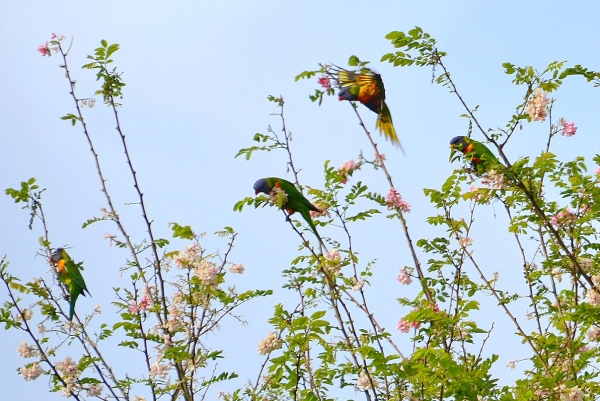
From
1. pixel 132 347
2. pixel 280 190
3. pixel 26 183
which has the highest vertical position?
pixel 26 183

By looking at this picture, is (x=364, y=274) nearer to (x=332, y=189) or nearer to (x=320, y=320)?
(x=332, y=189)

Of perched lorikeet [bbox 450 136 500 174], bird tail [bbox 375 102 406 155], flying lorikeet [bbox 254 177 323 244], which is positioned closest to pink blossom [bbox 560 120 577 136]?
perched lorikeet [bbox 450 136 500 174]

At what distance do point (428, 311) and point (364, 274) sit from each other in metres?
0.88

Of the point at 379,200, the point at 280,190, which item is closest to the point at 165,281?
the point at 280,190

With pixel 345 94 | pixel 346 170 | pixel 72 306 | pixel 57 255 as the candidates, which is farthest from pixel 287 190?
pixel 57 255

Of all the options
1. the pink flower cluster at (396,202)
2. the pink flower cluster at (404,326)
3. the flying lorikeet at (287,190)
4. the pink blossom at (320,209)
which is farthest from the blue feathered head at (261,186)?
the pink flower cluster at (404,326)

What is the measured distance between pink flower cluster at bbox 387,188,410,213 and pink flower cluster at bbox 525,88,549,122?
967 mm

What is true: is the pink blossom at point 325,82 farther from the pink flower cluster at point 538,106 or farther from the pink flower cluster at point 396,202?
the pink flower cluster at point 538,106

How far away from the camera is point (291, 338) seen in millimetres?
3113

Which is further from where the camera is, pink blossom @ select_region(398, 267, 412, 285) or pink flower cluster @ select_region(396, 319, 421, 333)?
pink blossom @ select_region(398, 267, 412, 285)

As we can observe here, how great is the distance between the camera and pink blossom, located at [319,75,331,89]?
448 centimetres

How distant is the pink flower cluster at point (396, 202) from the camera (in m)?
4.25

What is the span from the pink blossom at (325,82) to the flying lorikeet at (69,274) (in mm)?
2188

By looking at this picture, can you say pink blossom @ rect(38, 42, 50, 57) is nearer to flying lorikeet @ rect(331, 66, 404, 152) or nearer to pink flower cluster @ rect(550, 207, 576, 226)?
flying lorikeet @ rect(331, 66, 404, 152)
